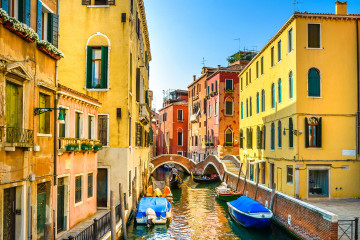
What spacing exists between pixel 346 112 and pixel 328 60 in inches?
87.9

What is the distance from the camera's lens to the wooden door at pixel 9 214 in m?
6.69

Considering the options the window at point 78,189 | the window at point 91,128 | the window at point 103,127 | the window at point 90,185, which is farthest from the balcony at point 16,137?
the window at point 103,127

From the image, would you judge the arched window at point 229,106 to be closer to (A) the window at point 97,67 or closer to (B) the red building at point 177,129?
(B) the red building at point 177,129

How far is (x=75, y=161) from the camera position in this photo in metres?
10.4

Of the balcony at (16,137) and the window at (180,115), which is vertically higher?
the window at (180,115)

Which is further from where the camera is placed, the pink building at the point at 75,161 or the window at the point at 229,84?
the window at the point at 229,84

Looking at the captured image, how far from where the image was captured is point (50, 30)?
8578 mm

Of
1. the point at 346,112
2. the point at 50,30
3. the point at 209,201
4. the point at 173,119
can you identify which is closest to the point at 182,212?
the point at 209,201

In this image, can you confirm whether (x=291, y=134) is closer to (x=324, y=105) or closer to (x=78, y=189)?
(x=324, y=105)

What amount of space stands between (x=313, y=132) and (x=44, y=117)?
1092 centimetres

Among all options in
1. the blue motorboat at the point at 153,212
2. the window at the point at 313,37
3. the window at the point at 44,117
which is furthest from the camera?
the window at the point at 313,37

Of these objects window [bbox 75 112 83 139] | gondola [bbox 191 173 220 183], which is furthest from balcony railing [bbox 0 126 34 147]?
gondola [bbox 191 173 220 183]

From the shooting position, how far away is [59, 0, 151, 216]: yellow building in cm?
1395

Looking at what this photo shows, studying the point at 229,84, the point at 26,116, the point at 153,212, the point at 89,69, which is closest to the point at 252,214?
the point at 153,212
